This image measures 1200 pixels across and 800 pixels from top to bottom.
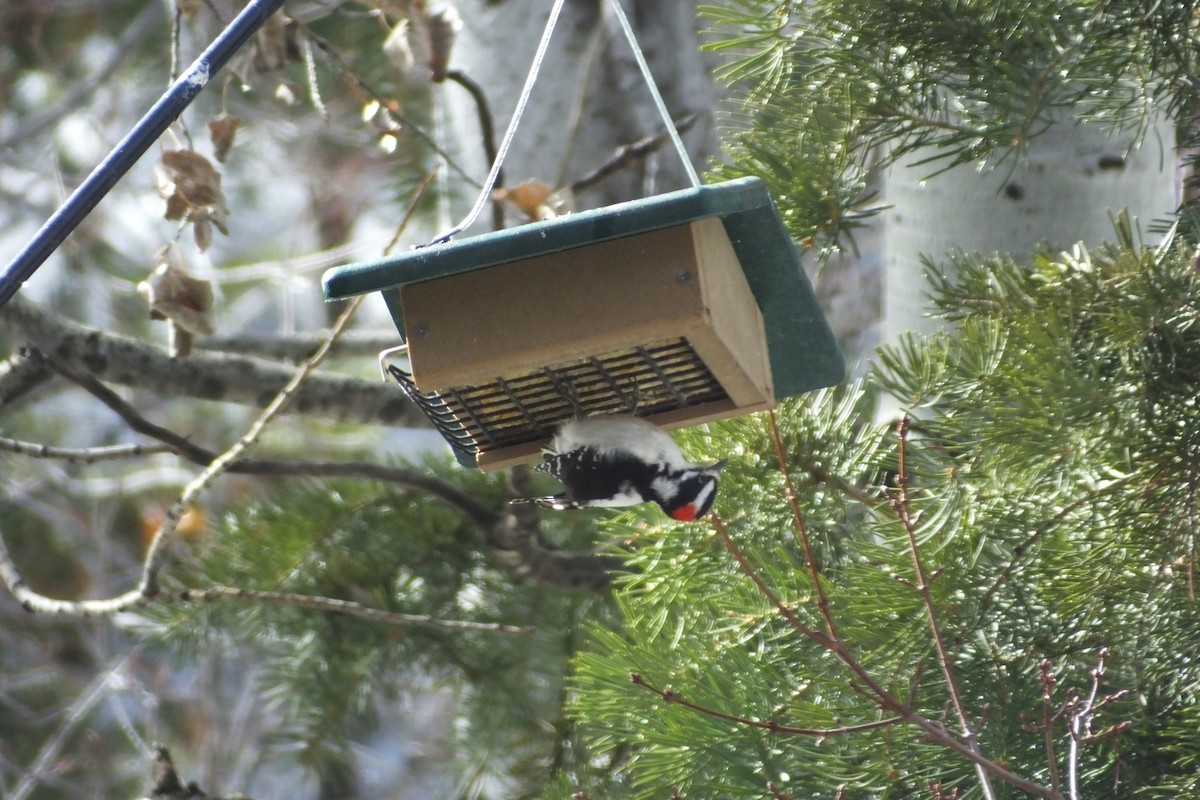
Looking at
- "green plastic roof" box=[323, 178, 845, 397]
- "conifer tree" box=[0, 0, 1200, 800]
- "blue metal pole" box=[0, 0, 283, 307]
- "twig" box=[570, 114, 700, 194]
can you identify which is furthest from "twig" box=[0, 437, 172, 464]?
"twig" box=[570, 114, 700, 194]

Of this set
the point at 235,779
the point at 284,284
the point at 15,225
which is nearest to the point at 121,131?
the point at 15,225

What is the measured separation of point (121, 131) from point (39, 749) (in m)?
3.57

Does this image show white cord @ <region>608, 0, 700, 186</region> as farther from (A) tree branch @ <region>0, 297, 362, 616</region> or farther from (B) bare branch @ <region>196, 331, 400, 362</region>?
(B) bare branch @ <region>196, 331, 400, 362</region>

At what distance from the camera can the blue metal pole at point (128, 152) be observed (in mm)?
1577

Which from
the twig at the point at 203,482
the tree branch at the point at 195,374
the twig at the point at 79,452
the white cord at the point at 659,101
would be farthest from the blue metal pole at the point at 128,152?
the tree branch at the point at 195,374

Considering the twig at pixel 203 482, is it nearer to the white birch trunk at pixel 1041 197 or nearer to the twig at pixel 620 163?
the twig at pixel 620 163

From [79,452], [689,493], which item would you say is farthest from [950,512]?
[79,452]

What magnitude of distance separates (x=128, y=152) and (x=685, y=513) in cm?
103

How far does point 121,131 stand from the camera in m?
7.71

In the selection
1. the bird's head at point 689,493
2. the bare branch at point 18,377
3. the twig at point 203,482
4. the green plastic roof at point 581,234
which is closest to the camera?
the green plastic roof at point 581,234

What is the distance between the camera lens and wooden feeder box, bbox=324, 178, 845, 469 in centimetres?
183

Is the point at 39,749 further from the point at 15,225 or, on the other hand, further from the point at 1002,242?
the point at 1002,242

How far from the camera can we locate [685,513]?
214cm

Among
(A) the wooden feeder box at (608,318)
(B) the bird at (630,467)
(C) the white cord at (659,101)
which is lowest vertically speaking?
(B) the bird at (630,467)
